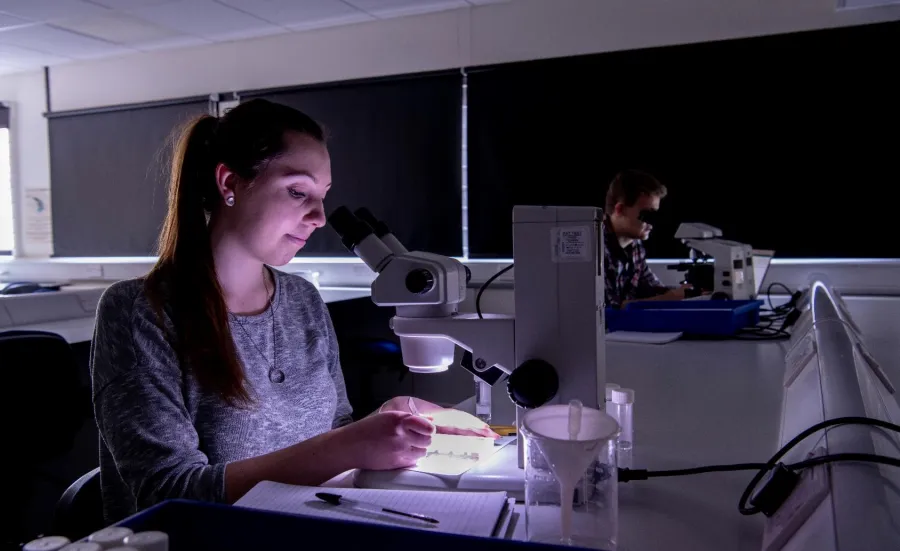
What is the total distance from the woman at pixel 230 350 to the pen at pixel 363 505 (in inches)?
3.7

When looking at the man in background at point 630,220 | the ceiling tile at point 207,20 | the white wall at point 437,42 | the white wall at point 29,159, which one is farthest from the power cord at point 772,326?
the white wall at point 29,159

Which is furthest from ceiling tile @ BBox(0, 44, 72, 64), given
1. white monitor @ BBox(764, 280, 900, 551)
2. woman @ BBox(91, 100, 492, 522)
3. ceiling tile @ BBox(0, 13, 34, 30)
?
white monitor @ BBox(764, 280, 900, 551)

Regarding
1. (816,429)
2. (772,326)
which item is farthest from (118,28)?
(816,429)

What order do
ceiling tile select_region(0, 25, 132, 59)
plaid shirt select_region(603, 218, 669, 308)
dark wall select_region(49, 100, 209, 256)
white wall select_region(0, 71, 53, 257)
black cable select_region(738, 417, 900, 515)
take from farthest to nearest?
white wall select_region(0, 71, 53, 257) → dark wall select_region(49, 100, 209, 256) → ceiling tile select_region(0, 25, 132, 59) → plaid shirt select_region(603, 218, 669, 308) → black cable select_region(738, 417, 900, 515)

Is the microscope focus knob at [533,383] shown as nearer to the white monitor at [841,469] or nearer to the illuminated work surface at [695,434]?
the illuminated work surface at [695,434]

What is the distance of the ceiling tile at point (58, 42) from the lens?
4.21 m

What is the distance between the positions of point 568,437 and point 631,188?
248 centimetres

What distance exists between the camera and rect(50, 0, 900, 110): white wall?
335 centimetres

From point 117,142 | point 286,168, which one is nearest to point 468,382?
point 286,168

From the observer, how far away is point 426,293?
86 cm

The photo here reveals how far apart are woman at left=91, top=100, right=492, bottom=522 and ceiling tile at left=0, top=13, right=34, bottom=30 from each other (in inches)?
144

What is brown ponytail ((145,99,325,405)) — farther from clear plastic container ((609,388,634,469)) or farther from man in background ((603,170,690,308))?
man in background ((603,170,690,308))

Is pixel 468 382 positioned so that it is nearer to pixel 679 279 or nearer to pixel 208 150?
pixel 679 279

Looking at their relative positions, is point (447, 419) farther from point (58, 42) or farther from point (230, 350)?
point (58, 42)
